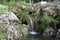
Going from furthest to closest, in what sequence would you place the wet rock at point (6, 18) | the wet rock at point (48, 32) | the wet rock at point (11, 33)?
1. the wet rock at point (48, 32)
2. the wet rock at point (6, 18)
3. the wet rock at point (11, 33)

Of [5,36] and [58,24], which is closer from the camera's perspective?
[5,36]

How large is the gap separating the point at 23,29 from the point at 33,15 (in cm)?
388

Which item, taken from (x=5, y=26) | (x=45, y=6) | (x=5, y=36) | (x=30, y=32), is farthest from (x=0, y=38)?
(x=45, y=6)

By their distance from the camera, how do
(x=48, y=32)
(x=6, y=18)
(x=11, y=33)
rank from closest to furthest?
(x=11, y=33), (x=6, y=18), (x=48, y=32)

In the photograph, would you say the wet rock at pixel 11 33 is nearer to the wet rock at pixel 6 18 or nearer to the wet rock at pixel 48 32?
the wet rock at pixel 6 18

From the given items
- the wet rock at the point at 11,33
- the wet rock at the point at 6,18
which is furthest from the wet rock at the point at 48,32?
the wet rock at the point at 11,33

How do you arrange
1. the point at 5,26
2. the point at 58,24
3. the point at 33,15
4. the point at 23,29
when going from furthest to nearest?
1. the point at 33,15
2. the point at 58,24
3. the point at 23,29
4. the point at 5,26

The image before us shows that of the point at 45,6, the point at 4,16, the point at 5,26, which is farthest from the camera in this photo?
the point at 45,6

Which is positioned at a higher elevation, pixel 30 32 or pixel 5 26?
pixel 5 26

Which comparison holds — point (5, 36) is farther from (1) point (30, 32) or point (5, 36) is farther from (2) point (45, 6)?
(2) point (45, 6)

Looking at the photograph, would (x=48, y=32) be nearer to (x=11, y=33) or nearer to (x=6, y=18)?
(x=6, y=18)

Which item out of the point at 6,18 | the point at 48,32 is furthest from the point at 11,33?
the point at 48,32

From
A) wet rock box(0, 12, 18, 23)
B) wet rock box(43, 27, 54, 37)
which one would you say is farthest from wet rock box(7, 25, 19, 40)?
wet rock box(43, 27, 54, 37)

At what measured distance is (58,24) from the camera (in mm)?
23062
